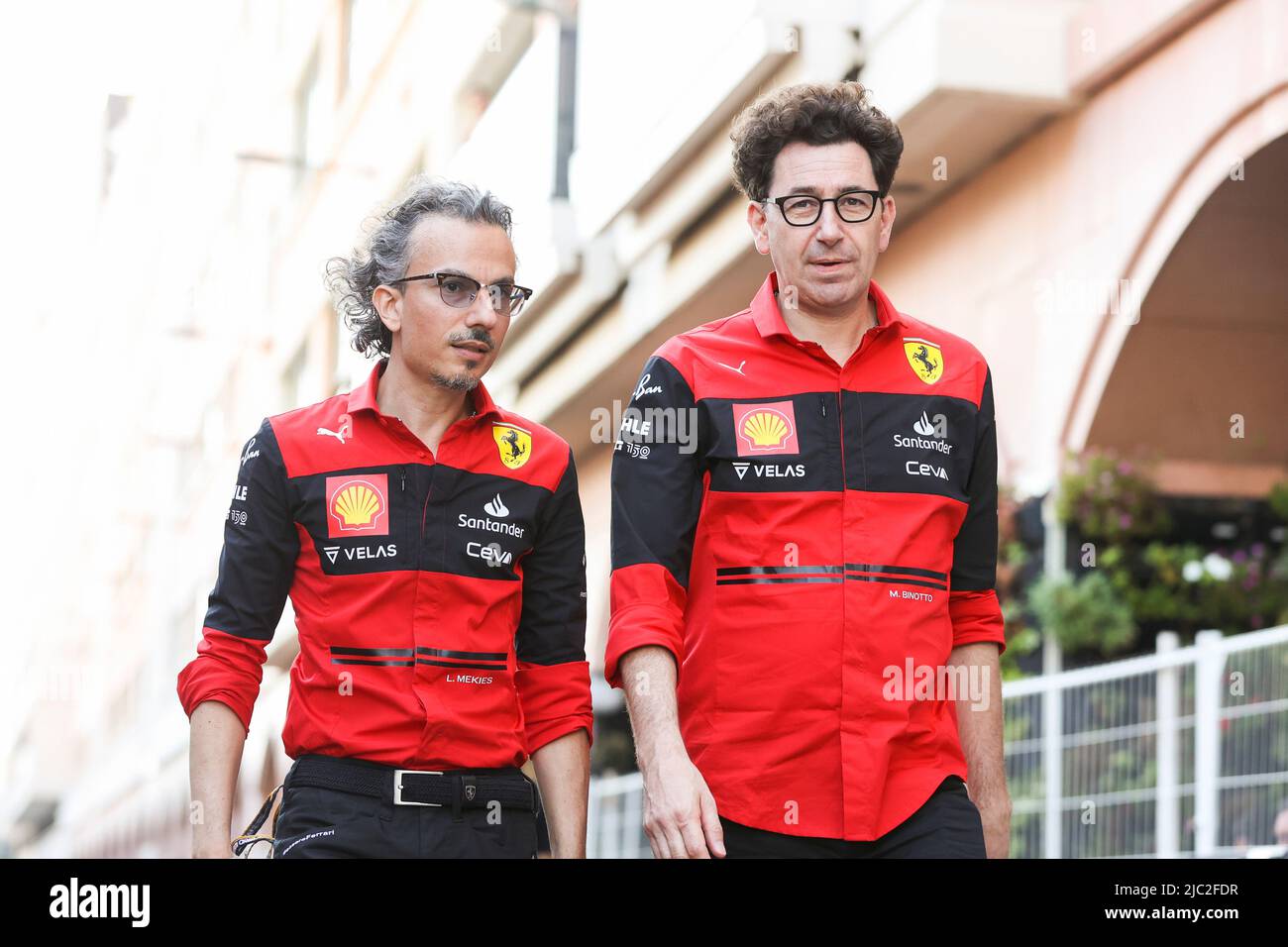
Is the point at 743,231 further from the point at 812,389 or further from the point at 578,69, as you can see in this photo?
the point at 812,389

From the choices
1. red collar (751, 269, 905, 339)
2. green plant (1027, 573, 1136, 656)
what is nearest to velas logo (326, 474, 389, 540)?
red collar (751, 269, 905, 339)

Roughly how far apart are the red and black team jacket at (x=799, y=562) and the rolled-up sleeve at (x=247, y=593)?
0.71 metres

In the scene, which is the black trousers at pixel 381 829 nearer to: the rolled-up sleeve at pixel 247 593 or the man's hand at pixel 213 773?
the man's hand at pixel 213 773

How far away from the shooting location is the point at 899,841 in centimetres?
371

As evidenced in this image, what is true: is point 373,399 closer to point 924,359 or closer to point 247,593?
point 247,593

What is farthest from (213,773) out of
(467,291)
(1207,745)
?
(1207,745)

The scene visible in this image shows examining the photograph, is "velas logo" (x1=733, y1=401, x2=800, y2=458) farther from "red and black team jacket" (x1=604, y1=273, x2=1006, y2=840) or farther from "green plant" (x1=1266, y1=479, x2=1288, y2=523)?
"green plant" (x1=1266, y1=479, x2=1288, y2=523)

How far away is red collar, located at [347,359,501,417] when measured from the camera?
162 inches

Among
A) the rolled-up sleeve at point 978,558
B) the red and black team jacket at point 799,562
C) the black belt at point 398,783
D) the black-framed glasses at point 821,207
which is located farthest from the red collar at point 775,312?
the black belt at point 398,783

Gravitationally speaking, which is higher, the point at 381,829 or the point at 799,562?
the point at 799,562

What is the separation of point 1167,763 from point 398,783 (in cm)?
474

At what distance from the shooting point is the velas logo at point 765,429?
3869mm
